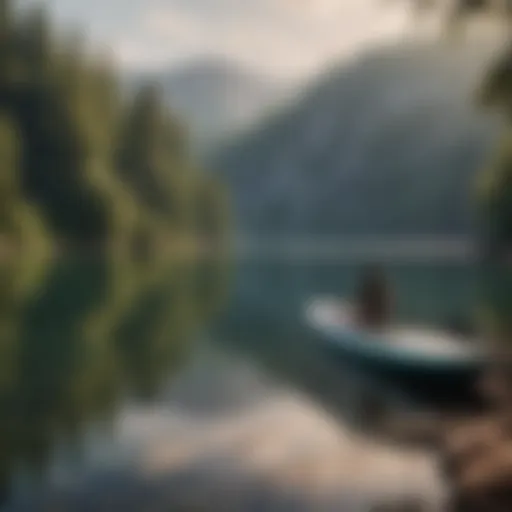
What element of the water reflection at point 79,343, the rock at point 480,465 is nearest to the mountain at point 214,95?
the water reflection at point 79,343

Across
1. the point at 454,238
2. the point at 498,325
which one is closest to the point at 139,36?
the point at 454,238

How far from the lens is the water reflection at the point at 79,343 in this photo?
1.78 meters

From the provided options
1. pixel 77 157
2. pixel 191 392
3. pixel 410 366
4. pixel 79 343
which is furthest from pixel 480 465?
pixel 77 157

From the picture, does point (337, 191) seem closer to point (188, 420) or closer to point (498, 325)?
point (498, 325)

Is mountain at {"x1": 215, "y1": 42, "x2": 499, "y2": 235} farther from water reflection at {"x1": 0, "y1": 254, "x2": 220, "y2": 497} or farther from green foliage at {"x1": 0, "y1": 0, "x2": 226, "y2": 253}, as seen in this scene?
water reflection at {"x1": 0, "y1": 254, "x2": 220, "y2": 497}

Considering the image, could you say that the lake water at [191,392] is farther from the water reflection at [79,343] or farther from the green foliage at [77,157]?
the green foliage at [77,157]

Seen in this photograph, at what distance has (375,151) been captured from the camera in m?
2.26

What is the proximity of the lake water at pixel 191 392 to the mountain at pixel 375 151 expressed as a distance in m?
0.15

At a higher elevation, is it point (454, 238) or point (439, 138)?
point (439, 138)

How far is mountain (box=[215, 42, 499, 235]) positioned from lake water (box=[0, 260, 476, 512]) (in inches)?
5.9

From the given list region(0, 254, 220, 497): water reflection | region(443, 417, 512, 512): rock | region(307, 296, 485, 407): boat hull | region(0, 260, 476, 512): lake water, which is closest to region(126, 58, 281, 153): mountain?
region(0, 260, 476, 512): lake water

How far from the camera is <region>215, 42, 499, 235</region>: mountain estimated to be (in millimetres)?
2131

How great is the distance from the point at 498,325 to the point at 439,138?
620 millimetres

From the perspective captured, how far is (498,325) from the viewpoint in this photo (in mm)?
2381
